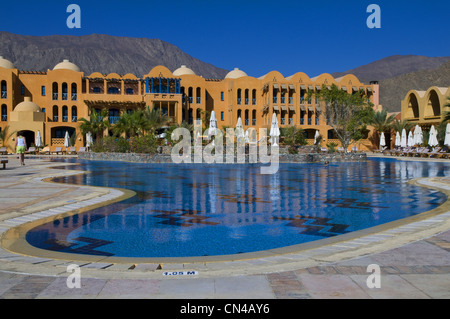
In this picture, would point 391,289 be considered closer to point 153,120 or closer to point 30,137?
point 153,120

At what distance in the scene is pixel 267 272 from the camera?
3.89m

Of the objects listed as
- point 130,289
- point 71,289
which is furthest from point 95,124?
point 130,289

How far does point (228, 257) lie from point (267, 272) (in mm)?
975

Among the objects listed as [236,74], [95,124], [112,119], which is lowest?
[95,124]

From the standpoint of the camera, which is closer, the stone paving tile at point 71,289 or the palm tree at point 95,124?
the stone paving tile at point 71,289

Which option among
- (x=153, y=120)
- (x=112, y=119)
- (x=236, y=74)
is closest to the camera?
(x=153, y=120)

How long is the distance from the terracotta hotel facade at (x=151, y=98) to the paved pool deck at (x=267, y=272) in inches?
1368

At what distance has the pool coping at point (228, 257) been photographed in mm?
4027

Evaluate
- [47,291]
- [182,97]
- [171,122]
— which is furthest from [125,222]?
[182,97]

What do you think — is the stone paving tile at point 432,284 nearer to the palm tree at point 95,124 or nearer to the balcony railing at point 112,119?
the palm tree at point 95,124

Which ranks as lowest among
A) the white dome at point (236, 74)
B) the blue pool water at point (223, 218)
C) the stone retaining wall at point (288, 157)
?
the blue pool water at point (223, 218)

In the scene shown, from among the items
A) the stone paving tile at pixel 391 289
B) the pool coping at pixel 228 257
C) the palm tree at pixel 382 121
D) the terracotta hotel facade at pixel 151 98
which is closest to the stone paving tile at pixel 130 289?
the pool coping at pixel 228 257
